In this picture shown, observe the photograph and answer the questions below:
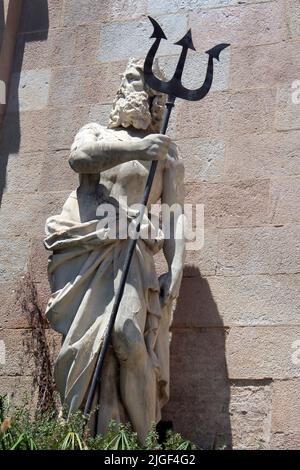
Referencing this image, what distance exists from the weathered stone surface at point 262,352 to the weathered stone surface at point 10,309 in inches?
48.3

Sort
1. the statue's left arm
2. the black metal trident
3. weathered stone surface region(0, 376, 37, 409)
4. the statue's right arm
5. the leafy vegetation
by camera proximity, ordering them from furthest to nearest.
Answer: weathered stone surface region(0, 376, 37, 409)
the statue's left arm
the statue's right arm
the black metal trident
the leafy vegetation

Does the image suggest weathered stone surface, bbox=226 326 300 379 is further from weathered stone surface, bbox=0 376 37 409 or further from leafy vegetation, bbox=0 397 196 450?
weathered stone surface, bbox=0 376 37 409

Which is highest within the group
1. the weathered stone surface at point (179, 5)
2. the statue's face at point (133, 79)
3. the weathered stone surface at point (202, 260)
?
the weathered stone surface at point (179, 5)

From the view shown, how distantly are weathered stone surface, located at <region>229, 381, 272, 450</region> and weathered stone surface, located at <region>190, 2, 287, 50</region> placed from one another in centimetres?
211

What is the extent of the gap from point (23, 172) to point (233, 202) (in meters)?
1.33

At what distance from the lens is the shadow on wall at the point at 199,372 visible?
25.9 ft

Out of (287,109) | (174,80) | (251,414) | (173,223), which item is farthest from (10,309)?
(287,109)

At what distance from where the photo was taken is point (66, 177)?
8.76 meters

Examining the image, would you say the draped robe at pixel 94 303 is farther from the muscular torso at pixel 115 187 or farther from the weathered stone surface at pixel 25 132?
the weathered stone surface at pixel 25 132

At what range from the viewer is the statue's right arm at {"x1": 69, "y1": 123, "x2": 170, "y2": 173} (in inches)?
301

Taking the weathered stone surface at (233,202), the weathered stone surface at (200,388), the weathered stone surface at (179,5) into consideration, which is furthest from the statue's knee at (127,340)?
the weathered stone surface at (179,5)

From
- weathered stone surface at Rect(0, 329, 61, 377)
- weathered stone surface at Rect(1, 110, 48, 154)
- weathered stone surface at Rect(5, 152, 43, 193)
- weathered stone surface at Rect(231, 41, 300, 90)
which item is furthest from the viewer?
weathered stone surface at Rect(1, 110, 48, 154)

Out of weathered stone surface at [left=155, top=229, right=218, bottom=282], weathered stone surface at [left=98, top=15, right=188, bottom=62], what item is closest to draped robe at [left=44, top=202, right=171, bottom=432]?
weathered stone surface at [left=155, top=229, right=218, bottom=282]

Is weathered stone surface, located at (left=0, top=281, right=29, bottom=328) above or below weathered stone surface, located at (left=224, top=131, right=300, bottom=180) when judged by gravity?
below
